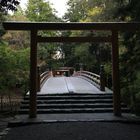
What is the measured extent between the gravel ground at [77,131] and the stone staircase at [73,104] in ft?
7.61

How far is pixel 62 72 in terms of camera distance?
44406 millimetres

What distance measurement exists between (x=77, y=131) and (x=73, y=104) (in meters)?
4.38

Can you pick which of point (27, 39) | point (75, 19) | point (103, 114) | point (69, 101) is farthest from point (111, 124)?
point (75, 19)

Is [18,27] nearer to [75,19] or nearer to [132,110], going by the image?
[132,110]

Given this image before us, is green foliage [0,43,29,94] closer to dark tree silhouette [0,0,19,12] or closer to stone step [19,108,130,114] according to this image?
stone step [19,108,130,114]

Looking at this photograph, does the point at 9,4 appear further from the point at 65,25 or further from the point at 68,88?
the point at 68,88

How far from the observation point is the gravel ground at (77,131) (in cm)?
897

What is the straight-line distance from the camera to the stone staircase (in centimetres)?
1334

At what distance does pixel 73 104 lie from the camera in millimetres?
14094

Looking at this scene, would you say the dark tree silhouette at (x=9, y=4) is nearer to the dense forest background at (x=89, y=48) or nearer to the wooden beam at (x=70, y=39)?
the dense forest background at (x=89, y=48)

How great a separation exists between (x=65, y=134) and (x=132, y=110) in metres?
5.15

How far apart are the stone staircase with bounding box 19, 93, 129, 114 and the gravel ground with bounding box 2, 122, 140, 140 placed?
232 cm

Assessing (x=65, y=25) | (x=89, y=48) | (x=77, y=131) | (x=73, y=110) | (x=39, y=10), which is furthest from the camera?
(x=39, y=10)

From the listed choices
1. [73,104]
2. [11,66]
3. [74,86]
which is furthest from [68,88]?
[73,104]
